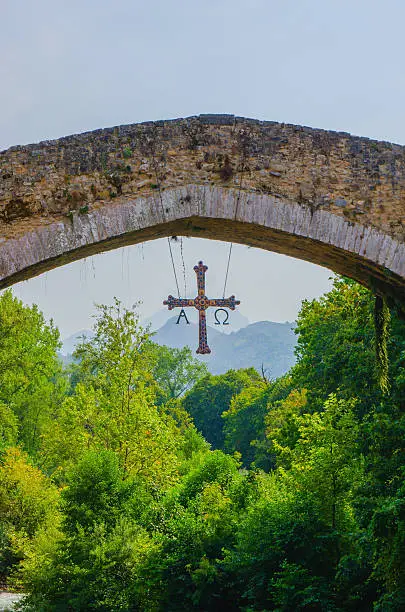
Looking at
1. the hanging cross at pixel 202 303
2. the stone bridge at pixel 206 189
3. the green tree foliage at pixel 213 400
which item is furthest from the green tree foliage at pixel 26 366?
the stone bridge at pixel 206 189

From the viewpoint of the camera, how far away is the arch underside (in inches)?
233

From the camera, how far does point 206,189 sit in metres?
6.19

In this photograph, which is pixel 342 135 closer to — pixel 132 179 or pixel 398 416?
pixel 132 179

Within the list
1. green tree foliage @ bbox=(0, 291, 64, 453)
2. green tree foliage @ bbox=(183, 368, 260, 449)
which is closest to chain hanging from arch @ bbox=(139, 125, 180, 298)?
green tree foliage @ bbox=(0, 291, 64, 453)

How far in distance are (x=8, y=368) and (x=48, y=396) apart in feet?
12.5

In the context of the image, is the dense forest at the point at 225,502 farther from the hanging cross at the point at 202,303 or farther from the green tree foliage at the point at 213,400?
the green tree foliage at the point at 213,400

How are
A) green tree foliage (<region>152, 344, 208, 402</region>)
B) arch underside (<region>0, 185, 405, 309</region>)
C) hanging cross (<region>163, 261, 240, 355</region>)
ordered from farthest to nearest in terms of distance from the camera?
green tree foliage (<region>152, 344, 208, 402</region>)
hanging cross (<region>163, 261, 240, 355</region>)
arch underside (<region>0, 185, 405, 309</region>)

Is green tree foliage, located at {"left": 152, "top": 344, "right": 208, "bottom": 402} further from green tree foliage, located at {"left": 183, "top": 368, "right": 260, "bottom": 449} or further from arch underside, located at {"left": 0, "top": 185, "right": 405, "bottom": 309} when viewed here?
arch underside, located at {"left": 0, "top": 185, "right": 405, "bottom": 309}

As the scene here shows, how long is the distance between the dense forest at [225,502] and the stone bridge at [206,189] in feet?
10.9

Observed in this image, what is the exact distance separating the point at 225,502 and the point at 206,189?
909 centimetres

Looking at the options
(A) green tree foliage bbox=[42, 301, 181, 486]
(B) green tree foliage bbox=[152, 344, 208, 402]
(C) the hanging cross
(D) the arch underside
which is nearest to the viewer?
(D) the arch underside

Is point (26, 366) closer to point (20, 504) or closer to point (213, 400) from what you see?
point (20, 504)

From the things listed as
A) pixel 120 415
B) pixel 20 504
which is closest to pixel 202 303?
pixel 120 415

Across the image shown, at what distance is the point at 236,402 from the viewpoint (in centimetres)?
4222
